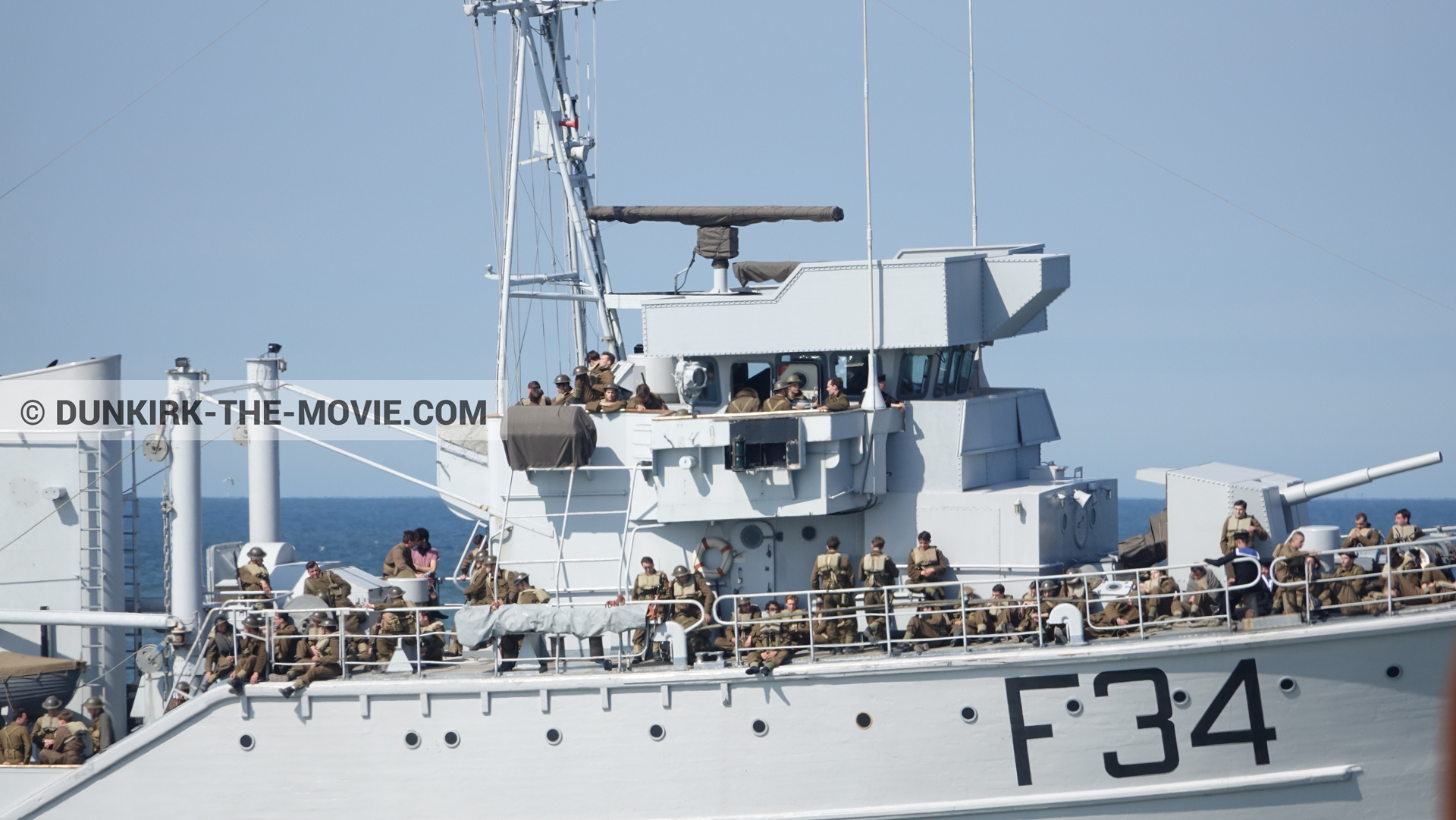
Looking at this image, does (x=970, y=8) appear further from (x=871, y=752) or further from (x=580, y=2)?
(x=871, y=752)

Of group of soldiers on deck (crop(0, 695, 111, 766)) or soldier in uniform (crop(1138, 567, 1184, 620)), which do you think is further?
group of soldiers on deck (crop(0, 695, 111, 766))

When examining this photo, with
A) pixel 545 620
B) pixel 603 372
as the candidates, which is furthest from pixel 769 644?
pixel 603 372

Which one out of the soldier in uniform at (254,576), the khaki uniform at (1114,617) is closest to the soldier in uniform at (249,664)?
the soldier in uniform at (254,576)

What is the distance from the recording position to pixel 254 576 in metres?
18.8

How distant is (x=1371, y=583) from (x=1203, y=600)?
1872 millimetres

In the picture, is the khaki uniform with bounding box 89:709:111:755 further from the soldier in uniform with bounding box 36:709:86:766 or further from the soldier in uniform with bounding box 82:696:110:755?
the soldier in uniform with bounding box 36:709:86:766

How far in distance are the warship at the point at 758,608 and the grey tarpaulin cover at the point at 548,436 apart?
0.12ft

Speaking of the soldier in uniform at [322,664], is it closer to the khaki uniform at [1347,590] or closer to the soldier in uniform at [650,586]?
the soldier in uniform at [650,586]

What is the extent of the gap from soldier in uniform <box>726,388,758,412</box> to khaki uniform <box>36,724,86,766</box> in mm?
8449

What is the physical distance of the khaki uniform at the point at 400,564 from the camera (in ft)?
61.7

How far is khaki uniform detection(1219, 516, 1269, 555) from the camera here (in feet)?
55.4

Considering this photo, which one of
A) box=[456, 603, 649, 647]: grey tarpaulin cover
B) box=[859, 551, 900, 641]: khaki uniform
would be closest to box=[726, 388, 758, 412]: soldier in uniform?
box=[859, 551, 900, 641]: khaki uniform

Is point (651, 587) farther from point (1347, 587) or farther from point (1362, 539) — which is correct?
point (1362, 539)

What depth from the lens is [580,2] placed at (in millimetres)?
21703
